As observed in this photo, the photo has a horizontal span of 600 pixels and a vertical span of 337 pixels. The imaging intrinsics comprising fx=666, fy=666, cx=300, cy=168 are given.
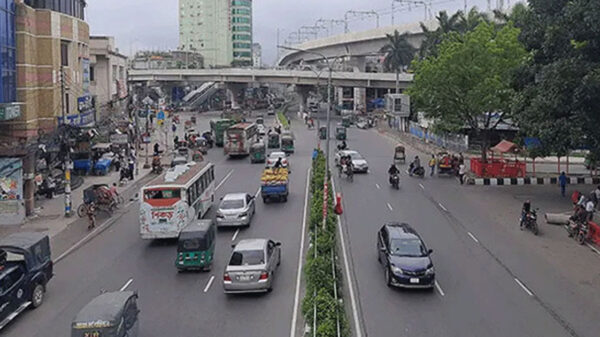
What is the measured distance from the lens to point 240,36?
7328 inches

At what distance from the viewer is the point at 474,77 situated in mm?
44812

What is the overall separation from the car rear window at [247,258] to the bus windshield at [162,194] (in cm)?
672

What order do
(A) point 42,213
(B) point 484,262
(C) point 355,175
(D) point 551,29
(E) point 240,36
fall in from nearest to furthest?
(B) point 484,262 → (D) point 551,29 → (A) point 42,213 → (C) point 355,175 → (E) point 240,36

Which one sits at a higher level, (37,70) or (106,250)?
(37,70)

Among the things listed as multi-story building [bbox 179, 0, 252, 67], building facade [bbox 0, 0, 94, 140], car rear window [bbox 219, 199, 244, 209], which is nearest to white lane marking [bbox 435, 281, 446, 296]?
car rear window [bbox 219, 199, 244, 209]

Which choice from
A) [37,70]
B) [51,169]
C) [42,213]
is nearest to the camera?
[42,213]

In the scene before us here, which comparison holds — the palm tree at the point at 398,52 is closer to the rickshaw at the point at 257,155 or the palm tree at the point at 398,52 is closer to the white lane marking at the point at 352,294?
the rickshaw at the point at 257,155

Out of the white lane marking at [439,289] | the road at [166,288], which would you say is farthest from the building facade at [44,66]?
the white lane marking at [439,289]

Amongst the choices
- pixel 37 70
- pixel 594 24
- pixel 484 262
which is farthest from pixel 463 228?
pixel 37 70

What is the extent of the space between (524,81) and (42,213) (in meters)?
25.7

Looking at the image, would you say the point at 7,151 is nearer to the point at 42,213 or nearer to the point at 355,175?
the point at 42,213

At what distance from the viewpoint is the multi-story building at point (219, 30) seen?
183m

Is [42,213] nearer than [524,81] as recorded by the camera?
Yes

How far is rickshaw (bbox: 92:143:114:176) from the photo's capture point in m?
46.5
